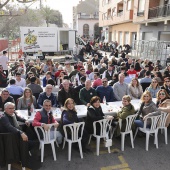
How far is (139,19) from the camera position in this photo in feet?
68.8

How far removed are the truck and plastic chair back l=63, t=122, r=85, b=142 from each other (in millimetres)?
14907

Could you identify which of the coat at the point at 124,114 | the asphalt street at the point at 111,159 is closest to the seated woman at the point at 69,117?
the asphalt street at the point at 111,159

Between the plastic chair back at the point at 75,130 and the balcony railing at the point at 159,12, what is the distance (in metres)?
15.5

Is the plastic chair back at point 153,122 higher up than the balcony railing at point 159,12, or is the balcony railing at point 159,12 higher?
the balcony railing at point 159,12

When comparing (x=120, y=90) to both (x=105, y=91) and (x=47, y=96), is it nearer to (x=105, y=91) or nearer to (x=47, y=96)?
(x=105, y=91)

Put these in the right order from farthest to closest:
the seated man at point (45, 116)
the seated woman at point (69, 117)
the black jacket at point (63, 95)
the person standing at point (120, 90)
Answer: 1. the person standing at point (120, 90)
2. the black jacket at point (63, 95)
3. the seated woman at point (69, 117)
4. the seated man at point (45, 116)

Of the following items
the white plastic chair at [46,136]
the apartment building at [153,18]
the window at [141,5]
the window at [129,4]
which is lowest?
the white plastic chair at [46,136]

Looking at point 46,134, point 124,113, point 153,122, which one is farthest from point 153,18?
point 46,134

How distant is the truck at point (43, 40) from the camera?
1819 centimetres

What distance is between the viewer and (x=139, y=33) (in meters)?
22.2

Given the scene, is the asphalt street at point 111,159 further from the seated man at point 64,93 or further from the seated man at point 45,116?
the seated man at point 64,93

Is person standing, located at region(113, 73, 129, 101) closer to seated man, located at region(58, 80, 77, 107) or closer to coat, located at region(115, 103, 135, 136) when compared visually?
seated man, located at region(58, 80, 77, 107)

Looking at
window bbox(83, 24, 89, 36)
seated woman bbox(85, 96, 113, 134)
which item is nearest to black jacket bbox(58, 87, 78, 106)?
seated woman bbox(85, 96, 113, 134)

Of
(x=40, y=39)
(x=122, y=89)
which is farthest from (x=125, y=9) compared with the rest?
(x=122, y=89)
